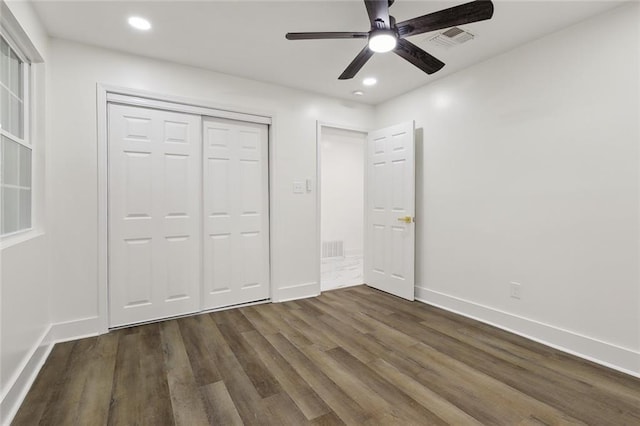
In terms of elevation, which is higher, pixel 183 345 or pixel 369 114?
pixel 369 114

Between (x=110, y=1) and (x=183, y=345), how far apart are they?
8.30 feet

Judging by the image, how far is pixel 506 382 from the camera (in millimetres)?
1983

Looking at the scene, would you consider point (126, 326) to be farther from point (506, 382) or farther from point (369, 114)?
point (369, 114)

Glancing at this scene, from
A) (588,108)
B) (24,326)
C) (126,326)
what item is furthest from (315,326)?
(588,108)

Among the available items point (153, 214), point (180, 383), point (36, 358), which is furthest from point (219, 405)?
point (153, 214)

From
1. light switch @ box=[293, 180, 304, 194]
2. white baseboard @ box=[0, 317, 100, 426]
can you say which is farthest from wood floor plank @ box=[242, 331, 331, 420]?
light switch @ box=[293, 180, 304, 194]

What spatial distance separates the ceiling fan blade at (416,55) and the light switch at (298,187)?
6.06ft

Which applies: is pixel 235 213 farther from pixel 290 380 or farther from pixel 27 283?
pixel 290 380

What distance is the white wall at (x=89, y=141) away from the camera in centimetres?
256

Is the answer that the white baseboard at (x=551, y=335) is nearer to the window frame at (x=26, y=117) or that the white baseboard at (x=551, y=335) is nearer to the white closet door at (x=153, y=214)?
the white closet door at (x=153, y=214)

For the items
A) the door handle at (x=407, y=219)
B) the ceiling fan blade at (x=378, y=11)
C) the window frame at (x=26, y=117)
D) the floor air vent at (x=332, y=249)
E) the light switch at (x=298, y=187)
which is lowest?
the floor air vent at (x=332, y=249)

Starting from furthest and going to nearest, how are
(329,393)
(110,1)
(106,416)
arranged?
(110,1), (329,393), (106,416)

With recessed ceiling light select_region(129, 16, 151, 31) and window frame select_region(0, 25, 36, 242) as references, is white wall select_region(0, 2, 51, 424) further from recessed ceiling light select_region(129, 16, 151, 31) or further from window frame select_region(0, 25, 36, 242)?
recessed ceiling light select_region(129, 16, 151, 31)

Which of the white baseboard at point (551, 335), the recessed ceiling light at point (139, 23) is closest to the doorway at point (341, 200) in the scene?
the white baseboard at point (551, 335)
